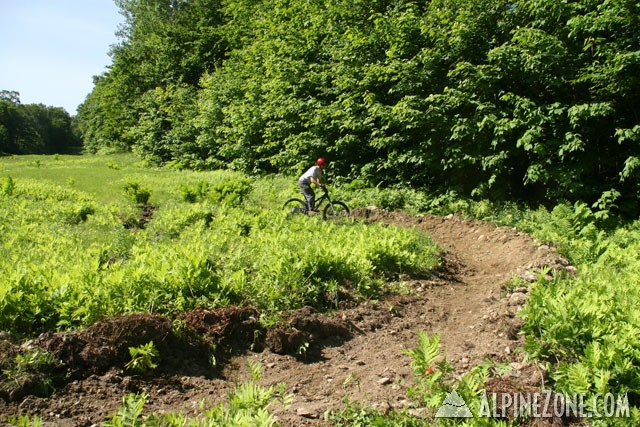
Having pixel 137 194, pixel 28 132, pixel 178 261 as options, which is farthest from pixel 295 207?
pixel 28 132

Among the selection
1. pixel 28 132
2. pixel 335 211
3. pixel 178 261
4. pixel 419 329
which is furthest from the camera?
pixel 28 132

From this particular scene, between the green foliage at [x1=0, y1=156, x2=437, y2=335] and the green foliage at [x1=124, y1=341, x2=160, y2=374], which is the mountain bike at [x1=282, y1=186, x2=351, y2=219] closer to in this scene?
the green foliage at [x1=0, y1=156, x2=437, y2=335]

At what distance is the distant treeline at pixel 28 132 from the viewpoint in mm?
69812

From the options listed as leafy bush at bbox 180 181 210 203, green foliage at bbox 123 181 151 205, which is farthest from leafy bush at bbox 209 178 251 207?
green foliage at bbox 123 181 151 205

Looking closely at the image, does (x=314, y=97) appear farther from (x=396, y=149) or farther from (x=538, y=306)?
(x=538, y=306)

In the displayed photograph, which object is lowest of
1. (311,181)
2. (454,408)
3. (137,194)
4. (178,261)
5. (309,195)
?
(454,408)

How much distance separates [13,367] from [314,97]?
47.7ft

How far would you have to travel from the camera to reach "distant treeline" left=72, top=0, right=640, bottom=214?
9.87m

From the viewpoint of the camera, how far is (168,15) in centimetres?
3794

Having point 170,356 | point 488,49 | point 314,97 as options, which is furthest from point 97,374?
point 314,97

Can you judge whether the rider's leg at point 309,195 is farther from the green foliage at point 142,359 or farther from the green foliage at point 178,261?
the green foliage at point 142,359

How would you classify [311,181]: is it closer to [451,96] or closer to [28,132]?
[451,96]

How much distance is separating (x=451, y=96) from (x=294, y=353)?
30.0 feet

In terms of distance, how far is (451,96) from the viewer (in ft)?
38.4
